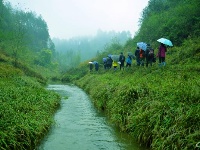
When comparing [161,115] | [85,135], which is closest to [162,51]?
[85,135]

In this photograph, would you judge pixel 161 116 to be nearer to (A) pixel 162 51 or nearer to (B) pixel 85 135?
(B) pixel 85 135

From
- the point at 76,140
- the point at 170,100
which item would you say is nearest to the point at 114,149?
the point at 76,140

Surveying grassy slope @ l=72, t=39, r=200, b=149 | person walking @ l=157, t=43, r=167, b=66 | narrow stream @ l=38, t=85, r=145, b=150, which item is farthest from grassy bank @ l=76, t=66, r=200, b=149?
person walking @ l=157, t=43, r=167, b=66

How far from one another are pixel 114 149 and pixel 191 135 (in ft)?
9.92

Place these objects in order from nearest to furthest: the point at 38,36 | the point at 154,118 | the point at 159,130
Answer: the point at 159,130 < the point at 154,118 < the point at 38,36

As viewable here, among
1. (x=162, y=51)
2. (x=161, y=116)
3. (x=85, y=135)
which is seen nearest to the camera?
(x=161, y=116)

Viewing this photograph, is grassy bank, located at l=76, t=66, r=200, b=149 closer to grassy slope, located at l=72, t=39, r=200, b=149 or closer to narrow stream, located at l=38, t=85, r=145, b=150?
grassy slope, located at l=72, t=39, r=200, b=149

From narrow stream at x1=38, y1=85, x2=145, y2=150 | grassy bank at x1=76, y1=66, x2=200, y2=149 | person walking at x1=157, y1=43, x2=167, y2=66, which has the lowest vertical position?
narrow stream at x1=38, y1=85, x2=145, y2=150

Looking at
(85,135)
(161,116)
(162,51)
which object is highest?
(162,51)

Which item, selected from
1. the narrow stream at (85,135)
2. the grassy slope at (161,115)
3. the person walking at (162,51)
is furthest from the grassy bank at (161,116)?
the person walking at (162,51)

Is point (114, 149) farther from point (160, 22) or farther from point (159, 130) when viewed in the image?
point (160, 22)

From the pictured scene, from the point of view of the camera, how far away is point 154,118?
27.0 feet

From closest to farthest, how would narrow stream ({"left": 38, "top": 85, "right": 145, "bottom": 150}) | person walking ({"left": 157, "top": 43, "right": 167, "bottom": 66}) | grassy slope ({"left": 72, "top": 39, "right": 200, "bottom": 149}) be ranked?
grassy slope ({"left": 72, "top": 39, "right": 200, "bottom": 149}) → narrow stream ({"left": 38, "top": 85, "right": 145, "bottom": 150}) → person walking ({"left": 157, "top": 43, "right": 167, "bottom": 66})

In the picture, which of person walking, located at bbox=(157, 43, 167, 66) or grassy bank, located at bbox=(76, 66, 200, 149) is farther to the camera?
person walking, located at bbox=(157, 43, 167, 66)
